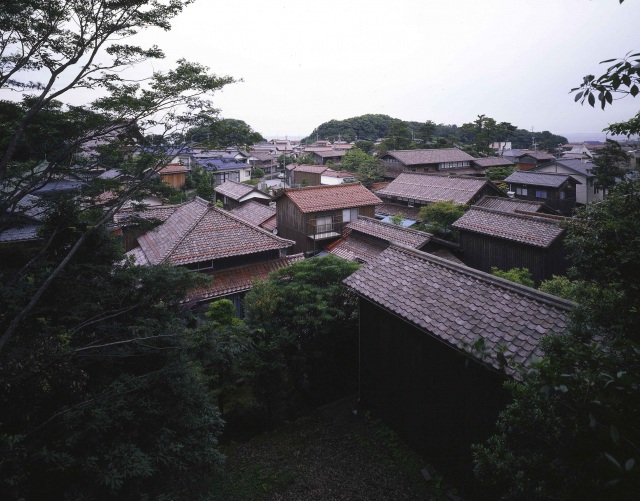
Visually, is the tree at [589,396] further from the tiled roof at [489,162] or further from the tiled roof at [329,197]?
the tiled roof at [489,162]

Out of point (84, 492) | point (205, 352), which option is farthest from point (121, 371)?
point (84, 492)

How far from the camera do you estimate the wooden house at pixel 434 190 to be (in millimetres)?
32156

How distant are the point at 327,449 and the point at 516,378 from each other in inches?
244

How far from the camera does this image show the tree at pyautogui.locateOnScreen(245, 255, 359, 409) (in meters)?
11.7

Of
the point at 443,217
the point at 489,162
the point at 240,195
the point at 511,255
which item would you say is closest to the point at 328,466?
the point at 511,255

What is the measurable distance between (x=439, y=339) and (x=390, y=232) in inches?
607

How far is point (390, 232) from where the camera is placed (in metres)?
23.5

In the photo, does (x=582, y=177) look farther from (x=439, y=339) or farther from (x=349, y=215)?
(x=439, y=339)

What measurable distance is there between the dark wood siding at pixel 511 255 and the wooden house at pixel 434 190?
8.50m

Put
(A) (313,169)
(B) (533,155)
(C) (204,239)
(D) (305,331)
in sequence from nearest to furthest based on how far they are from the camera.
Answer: (D) (305,331) → (C) (204,239) → (A) (313,169) → (B) (533,155)

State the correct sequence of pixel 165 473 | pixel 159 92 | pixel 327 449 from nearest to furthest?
1. pixel 165 473
2. pixel 159 92
3. pixel 327 449

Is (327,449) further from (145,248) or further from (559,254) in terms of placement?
(559,254)

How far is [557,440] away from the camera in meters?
3.50

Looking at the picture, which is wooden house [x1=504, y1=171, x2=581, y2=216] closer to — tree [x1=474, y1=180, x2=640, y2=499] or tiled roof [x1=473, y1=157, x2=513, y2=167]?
tiled roof [x1=473, y1=157, x2=513, y2=167]
